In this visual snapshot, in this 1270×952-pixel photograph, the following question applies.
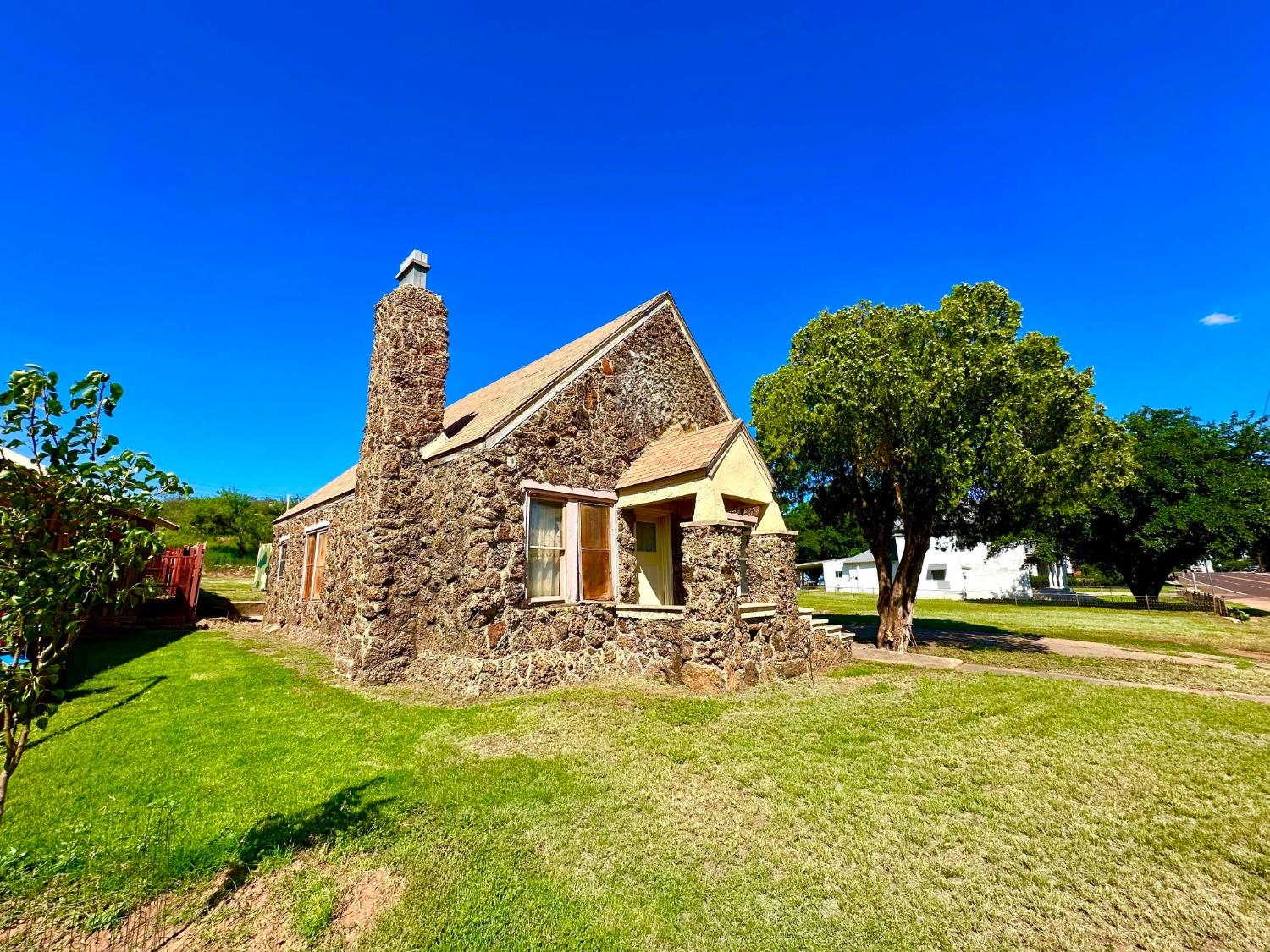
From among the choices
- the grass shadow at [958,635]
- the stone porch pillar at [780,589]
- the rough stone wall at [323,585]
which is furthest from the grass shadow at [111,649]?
the grass shadow at [958,635]

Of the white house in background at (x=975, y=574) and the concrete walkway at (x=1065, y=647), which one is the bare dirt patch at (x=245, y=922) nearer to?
the concrete walkway at (x=1065, y=647)

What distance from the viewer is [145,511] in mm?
3449

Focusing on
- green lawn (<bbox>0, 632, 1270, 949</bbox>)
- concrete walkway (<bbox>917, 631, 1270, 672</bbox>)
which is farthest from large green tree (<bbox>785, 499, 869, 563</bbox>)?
green lawn (<bbox>0, 632, 1270, 949</bbox>)

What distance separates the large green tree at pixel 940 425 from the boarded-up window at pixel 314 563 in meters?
13.1

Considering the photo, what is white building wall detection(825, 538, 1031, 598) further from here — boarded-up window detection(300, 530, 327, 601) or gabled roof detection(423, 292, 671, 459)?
boarded-up window detection(300, 530, 327, 601)

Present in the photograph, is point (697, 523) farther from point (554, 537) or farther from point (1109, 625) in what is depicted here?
point (1109, 625)

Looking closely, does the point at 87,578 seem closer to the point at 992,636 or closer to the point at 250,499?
the point at 992,636

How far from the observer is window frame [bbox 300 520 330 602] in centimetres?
1586

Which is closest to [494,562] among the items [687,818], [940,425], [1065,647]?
[687,818]

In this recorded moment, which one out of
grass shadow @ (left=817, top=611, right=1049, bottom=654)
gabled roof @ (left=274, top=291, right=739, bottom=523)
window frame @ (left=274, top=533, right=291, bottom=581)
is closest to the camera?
gabled roof @ (left=274, top=291, right=739, bottom=523)

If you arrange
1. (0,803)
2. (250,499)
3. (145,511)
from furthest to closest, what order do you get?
(250,499), (145,511), (0,803)

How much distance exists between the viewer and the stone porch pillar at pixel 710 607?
9352 mm

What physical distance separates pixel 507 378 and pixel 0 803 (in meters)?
13.9

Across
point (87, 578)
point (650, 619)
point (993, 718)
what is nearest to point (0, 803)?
point (87, 578)
